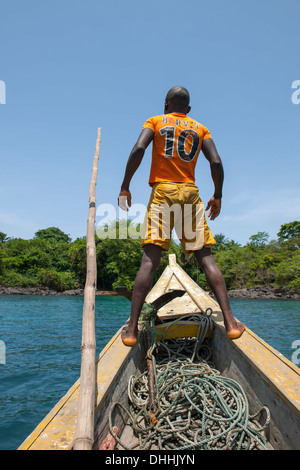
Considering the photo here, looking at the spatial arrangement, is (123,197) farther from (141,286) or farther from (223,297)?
(223,297)

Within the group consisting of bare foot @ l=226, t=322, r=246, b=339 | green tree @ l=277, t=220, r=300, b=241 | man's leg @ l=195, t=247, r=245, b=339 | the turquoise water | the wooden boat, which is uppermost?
green tree @ l=277, t=220, r=300, b=241

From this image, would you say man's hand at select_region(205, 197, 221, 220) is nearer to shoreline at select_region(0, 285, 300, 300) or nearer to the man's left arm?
the man's left arm

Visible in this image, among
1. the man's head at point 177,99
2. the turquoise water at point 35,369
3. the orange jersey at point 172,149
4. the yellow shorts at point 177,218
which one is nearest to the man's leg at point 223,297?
the yellow shorts at point 177,218

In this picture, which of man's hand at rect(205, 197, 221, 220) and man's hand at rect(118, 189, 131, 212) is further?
man's hand at rect(205, 197, 221, 220)

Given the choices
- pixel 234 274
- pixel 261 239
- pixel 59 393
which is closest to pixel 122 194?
pixel 59 393

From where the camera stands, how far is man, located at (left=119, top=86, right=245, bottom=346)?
2.16 meters

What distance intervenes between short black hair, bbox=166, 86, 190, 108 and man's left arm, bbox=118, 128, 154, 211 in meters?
0.41

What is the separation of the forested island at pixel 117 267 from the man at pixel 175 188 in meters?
29.2

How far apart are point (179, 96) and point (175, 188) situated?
0.83 meters

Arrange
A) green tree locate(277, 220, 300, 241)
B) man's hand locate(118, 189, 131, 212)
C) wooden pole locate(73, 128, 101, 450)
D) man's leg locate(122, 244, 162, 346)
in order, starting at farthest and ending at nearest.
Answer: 1. green tree locate(277, 220, 300, 241)
2. man's hand locate(118, 189, 131, 212)
3. man's leg locate(122, 244, 162, 346)
4. wooden pole locate(73, 128, 101, 450)

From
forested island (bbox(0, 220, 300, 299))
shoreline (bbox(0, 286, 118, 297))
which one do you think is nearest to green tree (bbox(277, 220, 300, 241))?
forested island (bbox(0, 220, 300, 299))

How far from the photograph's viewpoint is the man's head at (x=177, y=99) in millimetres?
2492

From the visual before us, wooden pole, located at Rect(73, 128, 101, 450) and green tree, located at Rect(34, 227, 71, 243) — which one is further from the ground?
green tree, located at Rect(34, 227, 71, 243)

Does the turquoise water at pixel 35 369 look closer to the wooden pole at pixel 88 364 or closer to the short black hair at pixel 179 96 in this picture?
the wooden pole at pixel 88 364
